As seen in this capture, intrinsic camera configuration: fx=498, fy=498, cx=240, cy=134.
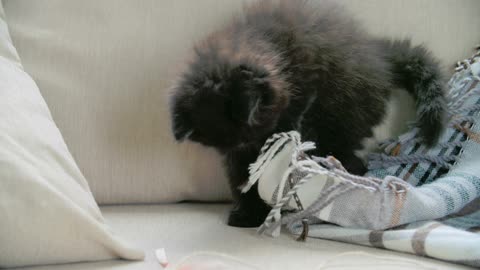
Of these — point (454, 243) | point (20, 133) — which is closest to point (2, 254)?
point (20, 133)

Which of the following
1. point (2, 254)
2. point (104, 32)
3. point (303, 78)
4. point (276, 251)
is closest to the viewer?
point (2, 254)

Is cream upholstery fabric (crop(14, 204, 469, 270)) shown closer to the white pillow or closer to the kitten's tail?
the white pillow

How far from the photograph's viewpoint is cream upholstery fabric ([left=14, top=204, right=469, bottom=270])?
2.78 feet

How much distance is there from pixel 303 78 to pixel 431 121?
304 millimetres

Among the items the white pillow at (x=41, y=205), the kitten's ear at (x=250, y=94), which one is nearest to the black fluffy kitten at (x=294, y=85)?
the kitten's ear at (x=250, y=94)

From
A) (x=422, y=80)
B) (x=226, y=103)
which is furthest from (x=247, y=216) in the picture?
(x=422, y=80)

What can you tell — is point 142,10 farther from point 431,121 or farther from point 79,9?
point 431,121

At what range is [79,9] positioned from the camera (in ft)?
3.97

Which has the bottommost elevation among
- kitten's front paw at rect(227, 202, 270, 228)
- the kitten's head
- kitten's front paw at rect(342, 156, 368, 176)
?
kitten's front paw at rect(227, 202, 270, 228)

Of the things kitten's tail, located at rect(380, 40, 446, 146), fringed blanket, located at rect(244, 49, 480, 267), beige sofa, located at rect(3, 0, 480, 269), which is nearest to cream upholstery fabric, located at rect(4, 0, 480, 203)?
beige sofa, located at rect(3, 0, 480, 269)

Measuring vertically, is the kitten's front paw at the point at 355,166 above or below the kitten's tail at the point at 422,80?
below

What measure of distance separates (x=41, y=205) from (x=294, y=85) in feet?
1.89

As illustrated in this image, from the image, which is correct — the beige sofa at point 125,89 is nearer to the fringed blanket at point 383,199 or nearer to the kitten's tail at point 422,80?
the fringed blanket at point 383,199

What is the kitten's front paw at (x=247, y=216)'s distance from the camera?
108 cm
